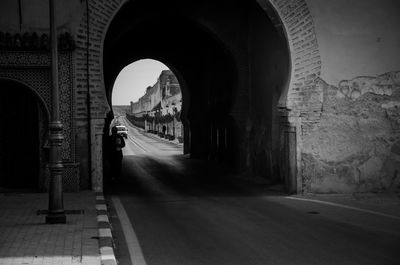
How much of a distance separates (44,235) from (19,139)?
5.82m

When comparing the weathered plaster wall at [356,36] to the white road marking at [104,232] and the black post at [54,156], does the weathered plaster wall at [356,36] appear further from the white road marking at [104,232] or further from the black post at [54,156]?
the white road marking at [104,232]

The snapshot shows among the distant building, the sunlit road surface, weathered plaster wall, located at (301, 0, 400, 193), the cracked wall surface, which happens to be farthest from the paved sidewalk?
the distant building

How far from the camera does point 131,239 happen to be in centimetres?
752

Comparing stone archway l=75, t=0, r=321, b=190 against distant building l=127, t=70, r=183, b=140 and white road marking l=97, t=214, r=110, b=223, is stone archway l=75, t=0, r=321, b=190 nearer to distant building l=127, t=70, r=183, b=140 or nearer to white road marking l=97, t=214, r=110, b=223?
white road marking l=97, t=214, r=110, b=223

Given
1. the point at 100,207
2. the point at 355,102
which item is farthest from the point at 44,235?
the point at 355,102

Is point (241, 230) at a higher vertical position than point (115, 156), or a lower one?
lower

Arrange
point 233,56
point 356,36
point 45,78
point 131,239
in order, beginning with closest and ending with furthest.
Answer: point 131,239 → point 45,78 → point 356,36 → point 233,56

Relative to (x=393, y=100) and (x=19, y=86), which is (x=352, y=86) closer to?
(x=393, y=100)

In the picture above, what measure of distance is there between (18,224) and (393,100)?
8.42m

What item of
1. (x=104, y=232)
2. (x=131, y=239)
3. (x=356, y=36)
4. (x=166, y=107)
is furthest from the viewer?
(x=166, y=107)

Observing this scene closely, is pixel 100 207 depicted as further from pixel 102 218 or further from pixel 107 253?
pixel 107 253

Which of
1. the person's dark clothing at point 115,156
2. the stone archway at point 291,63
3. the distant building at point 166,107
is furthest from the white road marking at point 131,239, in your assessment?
the distant building at point 166,107

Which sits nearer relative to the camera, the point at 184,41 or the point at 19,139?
the point at 19,139

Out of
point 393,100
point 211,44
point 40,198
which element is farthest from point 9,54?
point 211,44
